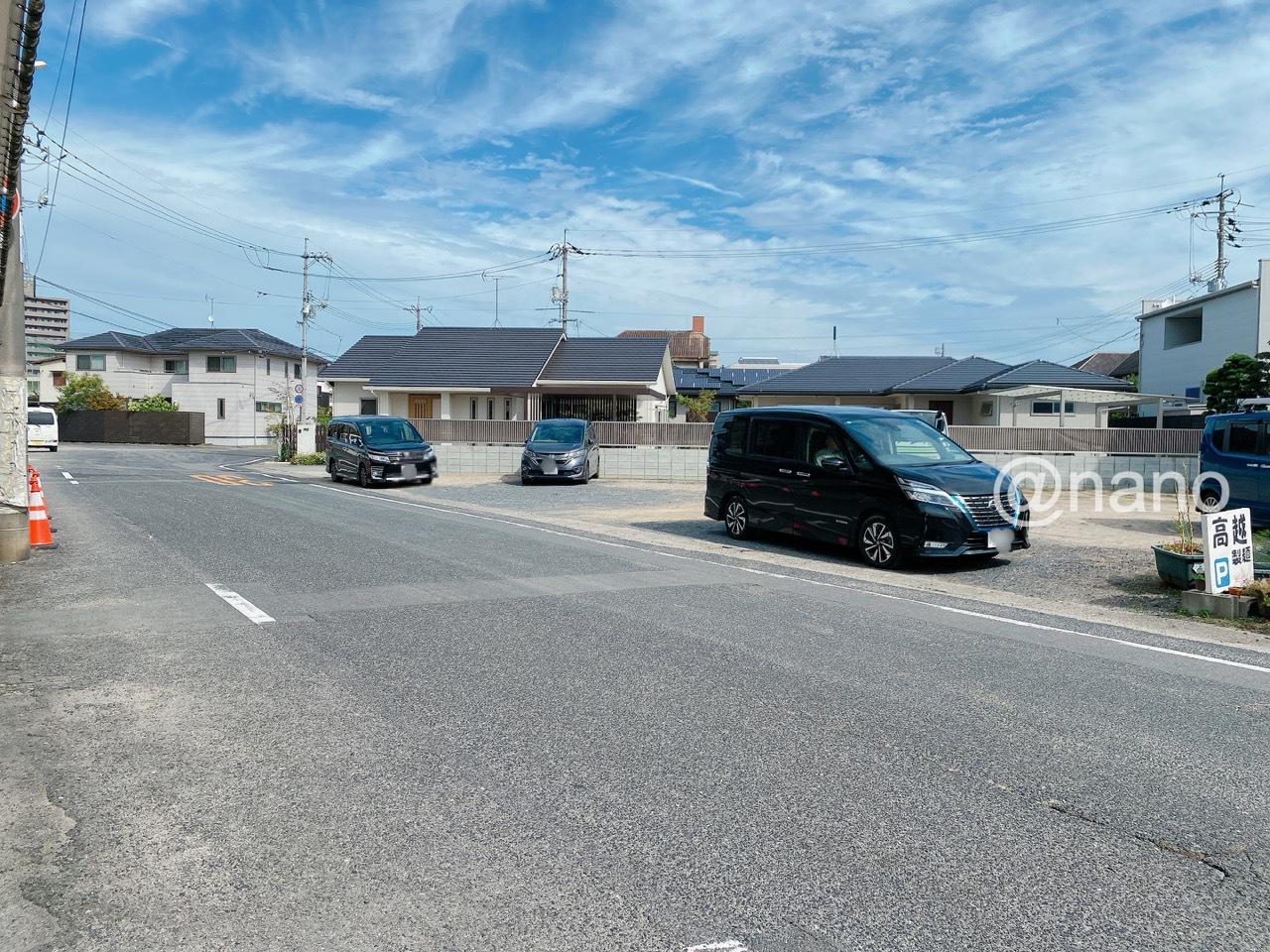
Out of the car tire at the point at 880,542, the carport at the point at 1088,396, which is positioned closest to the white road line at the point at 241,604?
the car tire at the point at 880,542

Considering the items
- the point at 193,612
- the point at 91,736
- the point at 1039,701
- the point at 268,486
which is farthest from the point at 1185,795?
the point at 268,486

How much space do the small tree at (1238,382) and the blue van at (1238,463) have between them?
8.54 metres

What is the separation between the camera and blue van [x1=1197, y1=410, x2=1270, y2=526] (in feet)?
45.1

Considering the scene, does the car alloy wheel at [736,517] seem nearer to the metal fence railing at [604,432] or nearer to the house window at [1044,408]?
the metal fence railing at [604,432]

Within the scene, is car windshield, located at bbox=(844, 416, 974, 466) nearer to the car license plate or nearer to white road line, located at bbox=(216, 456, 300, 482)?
the car license plate

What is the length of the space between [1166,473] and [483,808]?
2404cm

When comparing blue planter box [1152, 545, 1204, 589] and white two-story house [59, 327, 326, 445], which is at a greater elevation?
white two-story house [59, 327, 326, 445]

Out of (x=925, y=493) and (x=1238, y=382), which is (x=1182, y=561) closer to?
(x=925, y=493)

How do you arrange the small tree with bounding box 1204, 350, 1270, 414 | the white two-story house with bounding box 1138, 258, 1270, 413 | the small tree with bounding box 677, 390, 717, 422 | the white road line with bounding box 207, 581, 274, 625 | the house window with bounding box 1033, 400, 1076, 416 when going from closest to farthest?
the white road line with bounding box 207, 581, 274, 625 < the small tree with bounding box 1204, 350, 1270, 414 < the white two-story house with bounding box 1138, 258, 1270, 413 < the house window with bounding box 1033, 400, 1076, 416 < the small tree with bounding box 677, 390, 717, 422

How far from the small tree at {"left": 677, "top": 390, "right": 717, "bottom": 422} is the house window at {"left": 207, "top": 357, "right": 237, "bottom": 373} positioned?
89.2ft

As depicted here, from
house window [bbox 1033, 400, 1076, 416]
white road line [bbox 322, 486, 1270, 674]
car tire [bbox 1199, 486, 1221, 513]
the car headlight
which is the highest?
house window [bbox 1033, 400, 1076, 416]

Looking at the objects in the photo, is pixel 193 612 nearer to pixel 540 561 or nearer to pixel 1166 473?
pixel 540 561

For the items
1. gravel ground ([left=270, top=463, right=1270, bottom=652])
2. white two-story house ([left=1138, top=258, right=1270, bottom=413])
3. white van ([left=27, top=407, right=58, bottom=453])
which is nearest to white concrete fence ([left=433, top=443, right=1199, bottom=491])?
gravel ground ([left=270, top=463, right=1270, bottom=652])

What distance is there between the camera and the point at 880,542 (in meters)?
11.2
